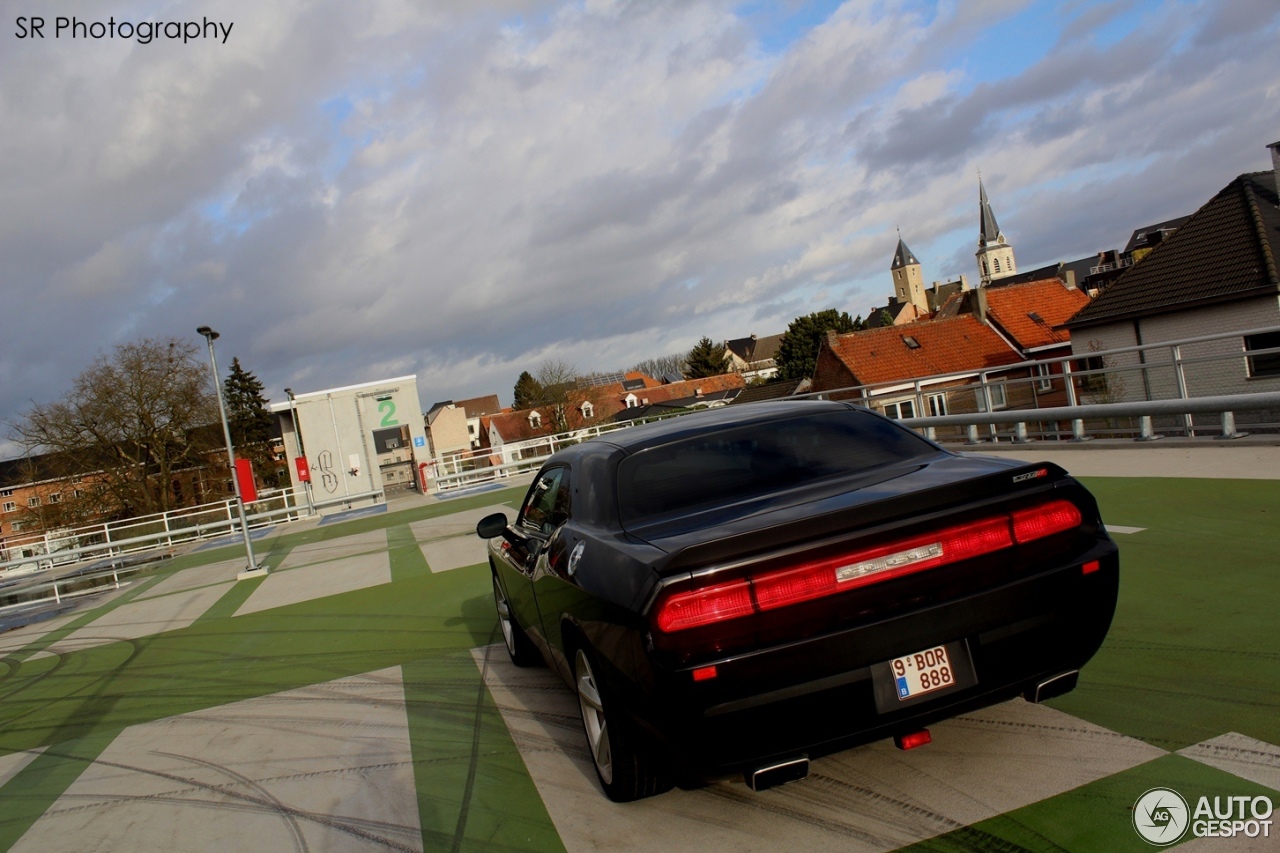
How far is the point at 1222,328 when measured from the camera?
96.2 feet

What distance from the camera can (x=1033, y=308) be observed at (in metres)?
54.6

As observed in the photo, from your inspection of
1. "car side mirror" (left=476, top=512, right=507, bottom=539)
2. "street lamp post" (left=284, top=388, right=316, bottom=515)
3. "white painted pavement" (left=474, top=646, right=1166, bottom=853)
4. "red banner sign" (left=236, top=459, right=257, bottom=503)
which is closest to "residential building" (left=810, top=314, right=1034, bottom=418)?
"street lamp post" (left=284, top=388, right=316, bottom=515)

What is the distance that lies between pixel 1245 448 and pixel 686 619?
32.3ft

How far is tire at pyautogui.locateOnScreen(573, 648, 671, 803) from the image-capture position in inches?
130

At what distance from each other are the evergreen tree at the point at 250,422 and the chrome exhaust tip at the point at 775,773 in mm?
67386

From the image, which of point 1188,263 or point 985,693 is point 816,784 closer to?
point 985,693

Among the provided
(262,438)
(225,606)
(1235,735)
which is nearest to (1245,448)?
(1235,735)

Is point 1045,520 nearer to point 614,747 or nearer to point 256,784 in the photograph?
point 614,747

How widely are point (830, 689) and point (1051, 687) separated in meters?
0.92

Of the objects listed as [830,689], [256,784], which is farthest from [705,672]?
[256,784]

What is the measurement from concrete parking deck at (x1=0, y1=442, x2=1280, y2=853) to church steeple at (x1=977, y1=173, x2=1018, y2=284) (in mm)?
156269

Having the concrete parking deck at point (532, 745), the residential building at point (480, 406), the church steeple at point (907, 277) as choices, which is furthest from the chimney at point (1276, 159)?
the church steeple at point (907, 277)

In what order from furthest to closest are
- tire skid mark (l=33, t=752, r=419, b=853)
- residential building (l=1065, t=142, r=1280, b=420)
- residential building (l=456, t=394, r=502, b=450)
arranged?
1. residential building (l=456, t=394, r=502, b=450)
2. residential building (l=1065, t=142, r=1280, b=420)
3. tire skid mark (l=33, t=752, r=419, b=853)

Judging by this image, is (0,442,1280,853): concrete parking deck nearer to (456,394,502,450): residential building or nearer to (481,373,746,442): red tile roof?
(481,373,746,442): red tile roof
